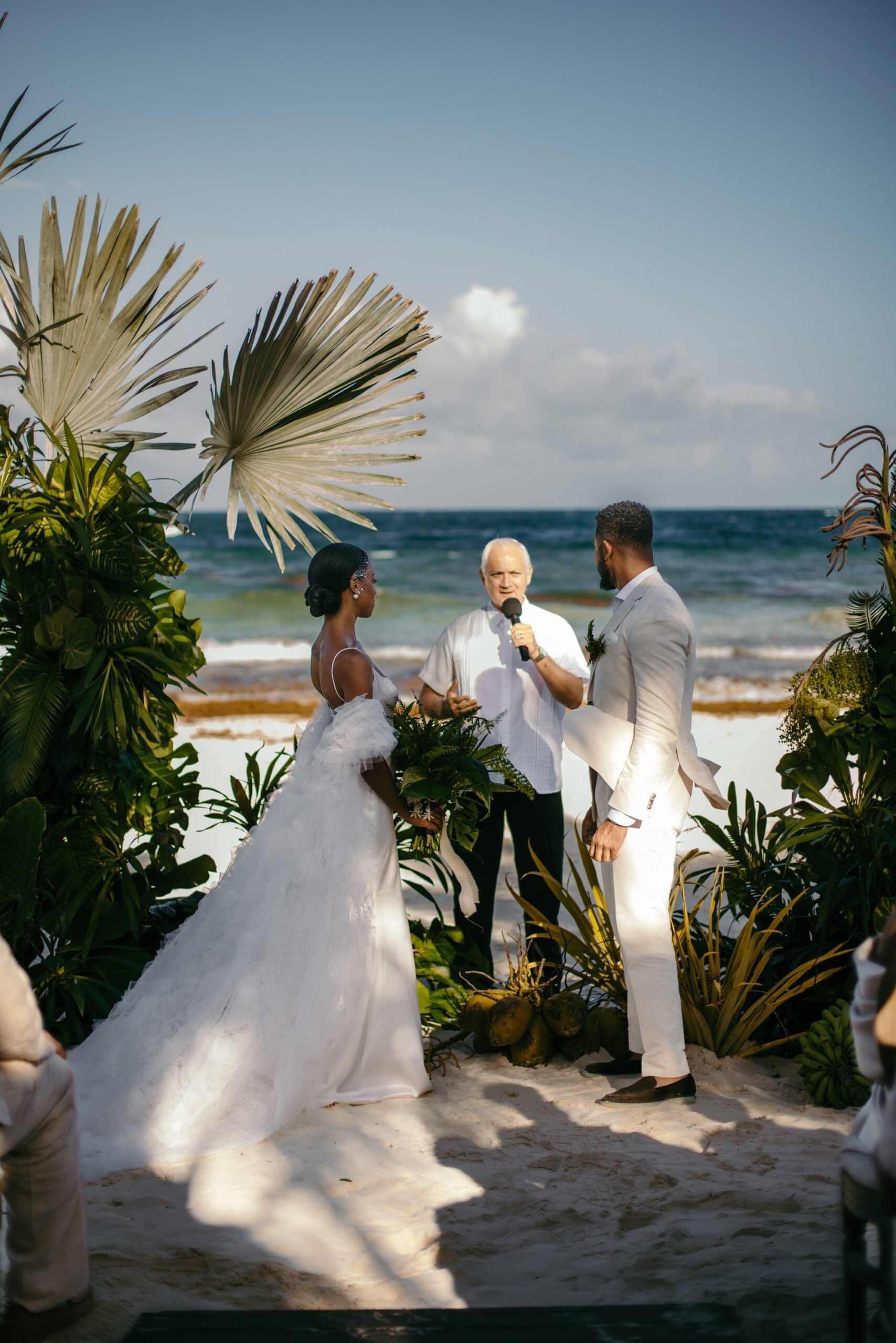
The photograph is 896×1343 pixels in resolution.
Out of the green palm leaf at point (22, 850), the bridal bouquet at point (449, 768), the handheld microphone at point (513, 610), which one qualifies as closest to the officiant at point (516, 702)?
the handheld microphone at point (513, 610)

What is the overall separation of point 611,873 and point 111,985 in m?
2.14

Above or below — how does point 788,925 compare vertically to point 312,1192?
above

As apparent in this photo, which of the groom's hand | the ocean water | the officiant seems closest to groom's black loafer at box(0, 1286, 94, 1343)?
the groom's hand

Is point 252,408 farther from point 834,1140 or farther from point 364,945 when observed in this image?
point 834,1140

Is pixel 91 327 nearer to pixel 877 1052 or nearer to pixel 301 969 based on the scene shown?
pixel 301 969

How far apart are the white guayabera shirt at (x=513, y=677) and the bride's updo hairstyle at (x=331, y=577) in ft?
2.91

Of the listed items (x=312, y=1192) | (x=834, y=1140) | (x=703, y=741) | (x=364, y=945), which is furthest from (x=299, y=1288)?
(x=703, y=741)

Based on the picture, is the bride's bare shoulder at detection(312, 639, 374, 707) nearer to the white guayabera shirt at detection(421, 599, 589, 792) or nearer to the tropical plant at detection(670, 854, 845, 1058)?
the white guayabera shirt at detection(421, 599, 589, 792)

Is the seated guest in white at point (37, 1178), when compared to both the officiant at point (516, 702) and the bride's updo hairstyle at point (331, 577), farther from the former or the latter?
the officiant at point (516, 702)

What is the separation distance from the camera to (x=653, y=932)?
163 inches

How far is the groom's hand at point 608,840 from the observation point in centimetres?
410

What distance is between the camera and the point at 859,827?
4.44 metres

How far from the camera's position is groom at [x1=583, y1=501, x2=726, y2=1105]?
4.10 m

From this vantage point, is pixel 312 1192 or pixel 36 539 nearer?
pixel 312 1192
